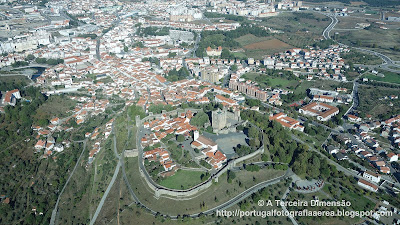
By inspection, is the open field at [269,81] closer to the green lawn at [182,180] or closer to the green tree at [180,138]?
the green tree at [180,138]

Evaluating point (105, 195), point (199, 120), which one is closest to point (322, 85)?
point (199, 120)

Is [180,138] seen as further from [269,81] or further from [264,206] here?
[269,81]

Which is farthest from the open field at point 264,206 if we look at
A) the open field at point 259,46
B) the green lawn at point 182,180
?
the open field at point 259,46

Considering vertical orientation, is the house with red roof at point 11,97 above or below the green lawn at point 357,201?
above

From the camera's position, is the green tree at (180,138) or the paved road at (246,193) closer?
the paved road at (246,193)

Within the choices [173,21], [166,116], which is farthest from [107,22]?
[166,116]

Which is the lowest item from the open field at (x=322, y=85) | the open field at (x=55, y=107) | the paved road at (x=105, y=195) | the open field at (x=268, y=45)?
the paved road at (x=105, y=195)
